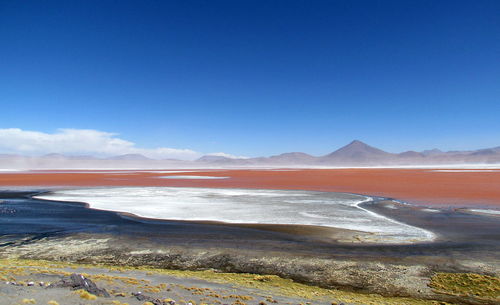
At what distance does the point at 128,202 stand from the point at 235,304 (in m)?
18.3

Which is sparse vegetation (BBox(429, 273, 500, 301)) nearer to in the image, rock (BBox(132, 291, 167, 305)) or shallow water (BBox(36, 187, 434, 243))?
shallow water (BBox(36, 187, 434, 243))

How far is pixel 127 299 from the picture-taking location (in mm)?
6359

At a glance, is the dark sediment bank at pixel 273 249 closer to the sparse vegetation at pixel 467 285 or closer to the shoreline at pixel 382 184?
the sparse vegetation at pixel 467 285

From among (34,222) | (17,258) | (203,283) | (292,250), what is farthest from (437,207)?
(34,222)

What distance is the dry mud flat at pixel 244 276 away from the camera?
7.02 metres

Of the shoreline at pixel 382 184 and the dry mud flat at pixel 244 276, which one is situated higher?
the shoreline at pixel 382 184

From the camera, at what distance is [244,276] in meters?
8.72

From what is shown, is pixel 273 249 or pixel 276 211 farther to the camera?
pixel 276 211

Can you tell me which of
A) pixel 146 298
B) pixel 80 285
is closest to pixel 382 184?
pixel 146 298

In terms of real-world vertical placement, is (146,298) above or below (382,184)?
below

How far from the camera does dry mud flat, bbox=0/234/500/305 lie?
7023 millimetres

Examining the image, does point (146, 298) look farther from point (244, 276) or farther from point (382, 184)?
point (382, 184)

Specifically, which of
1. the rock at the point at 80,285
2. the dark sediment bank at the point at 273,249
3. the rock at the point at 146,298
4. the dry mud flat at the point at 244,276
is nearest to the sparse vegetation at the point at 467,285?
the dry mud flat at the point at 244,276

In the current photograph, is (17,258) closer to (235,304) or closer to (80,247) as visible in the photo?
(80,247)
